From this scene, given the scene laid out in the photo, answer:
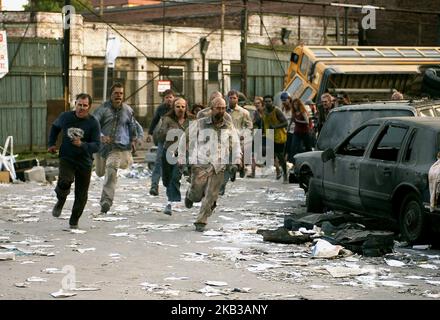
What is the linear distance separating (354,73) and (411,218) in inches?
630

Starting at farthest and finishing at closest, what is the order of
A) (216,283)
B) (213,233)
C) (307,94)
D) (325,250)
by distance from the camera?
(307,94), (213,233), (325,250), (216,283)

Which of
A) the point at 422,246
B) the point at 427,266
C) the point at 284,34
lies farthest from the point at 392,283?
the point at 284,34

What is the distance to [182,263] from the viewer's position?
34.4ft

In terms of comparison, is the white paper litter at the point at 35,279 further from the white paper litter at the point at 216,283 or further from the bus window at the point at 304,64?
the bus window at the point at 304,64

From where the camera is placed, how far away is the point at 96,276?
9570 mm

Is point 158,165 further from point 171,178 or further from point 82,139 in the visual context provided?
point 82,139

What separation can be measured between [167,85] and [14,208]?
14.3m

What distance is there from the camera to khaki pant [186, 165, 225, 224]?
43.5 feet

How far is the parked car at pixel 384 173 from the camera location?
38.5 feet

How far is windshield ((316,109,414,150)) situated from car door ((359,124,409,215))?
1.93m

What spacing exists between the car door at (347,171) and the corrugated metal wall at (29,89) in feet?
48.9

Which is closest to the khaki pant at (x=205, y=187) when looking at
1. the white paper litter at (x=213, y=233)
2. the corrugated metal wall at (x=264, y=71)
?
the white paper litter at (x=213, y=233)
